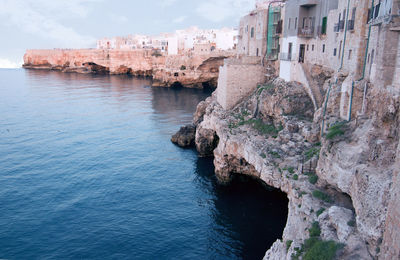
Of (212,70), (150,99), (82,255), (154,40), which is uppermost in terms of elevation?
(154,40)

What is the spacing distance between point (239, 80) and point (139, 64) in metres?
79.6

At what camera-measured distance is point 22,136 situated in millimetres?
39562

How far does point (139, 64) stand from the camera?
355ft

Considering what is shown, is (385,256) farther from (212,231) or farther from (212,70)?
(212,70)

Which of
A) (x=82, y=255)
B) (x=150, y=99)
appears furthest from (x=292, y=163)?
(x=150, y=99)

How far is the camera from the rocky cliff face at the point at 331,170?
10.9 meters

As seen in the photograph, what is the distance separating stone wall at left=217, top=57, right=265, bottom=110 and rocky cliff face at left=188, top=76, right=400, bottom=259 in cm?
653

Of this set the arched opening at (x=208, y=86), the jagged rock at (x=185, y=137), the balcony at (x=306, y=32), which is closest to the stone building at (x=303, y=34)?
the balcony at (x=306, y=32)

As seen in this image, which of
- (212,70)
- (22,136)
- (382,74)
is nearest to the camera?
(382,74)

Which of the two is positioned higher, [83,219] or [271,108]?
[271,108]

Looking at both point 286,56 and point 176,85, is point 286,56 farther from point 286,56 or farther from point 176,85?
point 176,85

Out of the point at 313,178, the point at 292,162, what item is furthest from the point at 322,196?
the point at 292,162

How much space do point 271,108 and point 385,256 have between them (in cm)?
1868

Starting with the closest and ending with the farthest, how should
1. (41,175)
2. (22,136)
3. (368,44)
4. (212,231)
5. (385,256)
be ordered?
(385,256), (368,44), (212,231), (41,175), (22,136)
